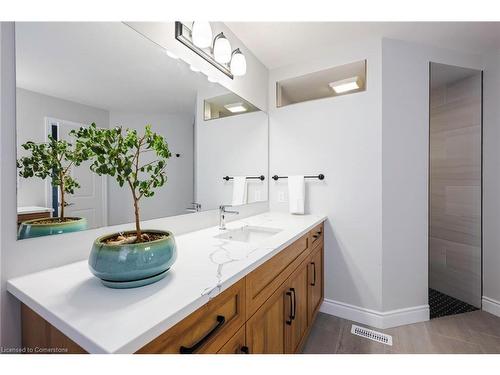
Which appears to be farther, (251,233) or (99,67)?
(251,233)

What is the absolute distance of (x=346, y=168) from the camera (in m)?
1.89

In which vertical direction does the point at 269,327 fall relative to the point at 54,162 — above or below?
below

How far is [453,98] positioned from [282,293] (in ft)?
8.20

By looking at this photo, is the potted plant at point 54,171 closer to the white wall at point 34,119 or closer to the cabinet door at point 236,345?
the white wall at point 34,119

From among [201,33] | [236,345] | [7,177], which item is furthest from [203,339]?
[201,33]

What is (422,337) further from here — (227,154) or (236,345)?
(227,154)

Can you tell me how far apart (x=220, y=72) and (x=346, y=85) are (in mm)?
1180

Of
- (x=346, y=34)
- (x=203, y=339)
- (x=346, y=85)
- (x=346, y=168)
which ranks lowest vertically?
(x=203, y=339)

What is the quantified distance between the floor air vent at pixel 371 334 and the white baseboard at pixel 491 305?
1081 millimetres

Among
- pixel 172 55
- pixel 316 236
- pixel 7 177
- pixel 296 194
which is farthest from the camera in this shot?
pixel 296 194

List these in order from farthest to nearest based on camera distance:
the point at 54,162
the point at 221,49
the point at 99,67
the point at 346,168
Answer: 1. the point at 346,168
2. the point at 221,49
3. the point at 99,67
4. the point at 54,162

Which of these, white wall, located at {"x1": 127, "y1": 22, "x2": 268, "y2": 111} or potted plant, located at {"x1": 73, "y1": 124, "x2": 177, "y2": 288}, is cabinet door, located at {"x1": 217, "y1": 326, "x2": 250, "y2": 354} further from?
white wall, located at {"x1": 127, "y1": 22, "x2": 268, "y2": 111}

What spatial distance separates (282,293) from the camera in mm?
1150

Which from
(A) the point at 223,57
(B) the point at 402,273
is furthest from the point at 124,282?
(B) the point at 402,273
